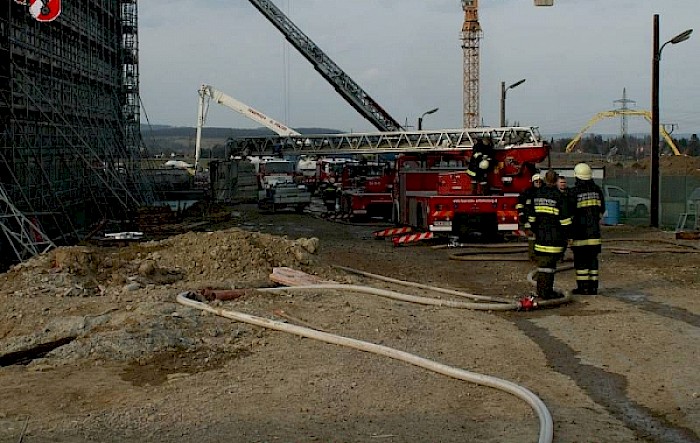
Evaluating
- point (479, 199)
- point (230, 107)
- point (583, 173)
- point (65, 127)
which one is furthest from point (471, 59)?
point (583, 173)

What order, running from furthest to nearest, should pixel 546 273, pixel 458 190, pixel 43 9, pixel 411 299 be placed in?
pixel 43 9, pixel 458 190, pixel 546 273, pixel 411 299

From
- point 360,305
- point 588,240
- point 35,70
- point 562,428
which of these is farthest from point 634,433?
point 35,70

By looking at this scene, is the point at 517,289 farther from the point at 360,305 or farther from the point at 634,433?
the point at 634,433

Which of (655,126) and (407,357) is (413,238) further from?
(407,357)

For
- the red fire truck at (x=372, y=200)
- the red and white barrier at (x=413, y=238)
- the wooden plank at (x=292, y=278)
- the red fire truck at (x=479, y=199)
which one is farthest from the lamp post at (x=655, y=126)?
the wooden plank at (x=292, y=278)

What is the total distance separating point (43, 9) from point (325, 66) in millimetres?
33806

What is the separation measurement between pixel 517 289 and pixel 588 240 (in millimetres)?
2015

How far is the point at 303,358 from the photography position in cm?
818

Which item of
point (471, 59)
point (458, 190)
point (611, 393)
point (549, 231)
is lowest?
point (611, 393)

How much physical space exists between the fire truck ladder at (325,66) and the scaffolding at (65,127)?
56.1 ft

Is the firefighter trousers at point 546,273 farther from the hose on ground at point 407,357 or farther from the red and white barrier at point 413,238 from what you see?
the red and white barrier at point 413,238

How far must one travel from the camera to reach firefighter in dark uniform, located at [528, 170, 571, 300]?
1177cm

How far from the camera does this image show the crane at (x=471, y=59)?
91.6 m

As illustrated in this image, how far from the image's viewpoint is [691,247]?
65.4ft
